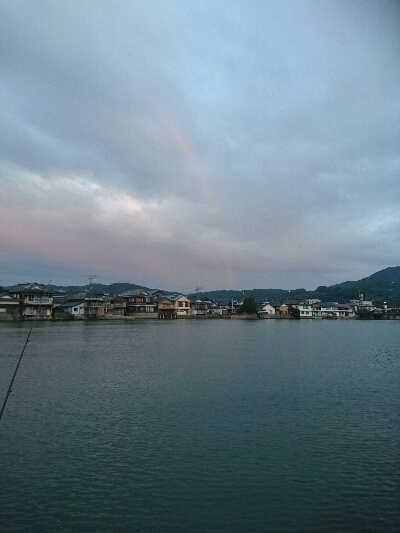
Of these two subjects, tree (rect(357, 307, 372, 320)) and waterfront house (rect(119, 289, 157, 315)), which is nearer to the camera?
waterfront house (rect(119, 289, 157, 315))

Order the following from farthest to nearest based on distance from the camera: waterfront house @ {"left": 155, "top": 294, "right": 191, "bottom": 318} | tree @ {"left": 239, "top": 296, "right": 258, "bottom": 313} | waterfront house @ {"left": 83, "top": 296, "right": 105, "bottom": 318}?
tree @ {"left": 239, "top": 296, "right": 258, "bottom": 313}, waterfront house @ {"left": 155, "top": 294, "right": 191, "bottom": 318}, waterfront house @ {"left": 83, "top": 296, "right": 105, "bottom": 318}

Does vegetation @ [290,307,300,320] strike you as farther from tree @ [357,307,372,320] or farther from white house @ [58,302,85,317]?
white house @ [58,302,85,317]

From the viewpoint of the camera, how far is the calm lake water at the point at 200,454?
6.45 meters

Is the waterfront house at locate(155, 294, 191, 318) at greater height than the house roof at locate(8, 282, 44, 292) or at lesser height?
lesser

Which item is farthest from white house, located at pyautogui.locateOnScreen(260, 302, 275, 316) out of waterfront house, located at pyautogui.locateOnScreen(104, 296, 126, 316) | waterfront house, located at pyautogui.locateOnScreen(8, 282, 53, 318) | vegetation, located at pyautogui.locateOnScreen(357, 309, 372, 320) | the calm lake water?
the calm lake water

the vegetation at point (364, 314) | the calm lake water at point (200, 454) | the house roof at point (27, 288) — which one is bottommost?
the calm lake water at point (200, 454)

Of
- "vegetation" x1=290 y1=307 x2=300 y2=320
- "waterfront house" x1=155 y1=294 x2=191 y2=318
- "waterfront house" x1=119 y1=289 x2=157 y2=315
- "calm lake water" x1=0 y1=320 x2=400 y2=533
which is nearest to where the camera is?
"calm lake water" x1=0 y1=320 x2=400 y2=533

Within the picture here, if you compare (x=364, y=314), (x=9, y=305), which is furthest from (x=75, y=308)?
(x=364, y=314)

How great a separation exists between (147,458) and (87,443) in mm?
1785

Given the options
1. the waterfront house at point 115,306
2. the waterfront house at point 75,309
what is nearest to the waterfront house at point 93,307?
the waterfront house at point 75,309

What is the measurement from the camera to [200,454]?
888cm

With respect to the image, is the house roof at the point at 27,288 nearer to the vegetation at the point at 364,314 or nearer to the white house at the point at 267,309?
the white house at the point at 267,309

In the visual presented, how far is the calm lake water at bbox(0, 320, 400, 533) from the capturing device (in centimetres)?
645

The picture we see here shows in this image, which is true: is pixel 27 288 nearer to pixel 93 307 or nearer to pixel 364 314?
pixel 93 307
